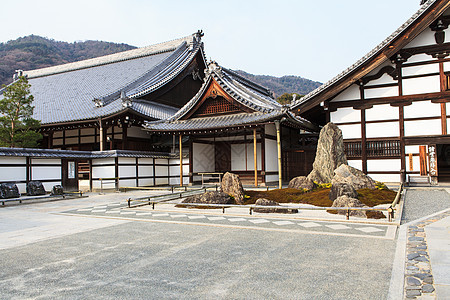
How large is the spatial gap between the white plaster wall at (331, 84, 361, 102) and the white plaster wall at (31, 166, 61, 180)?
53.1 ft

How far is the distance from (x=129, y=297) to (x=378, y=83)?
1785 centimetres

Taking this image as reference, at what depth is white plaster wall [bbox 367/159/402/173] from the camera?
57.0ft

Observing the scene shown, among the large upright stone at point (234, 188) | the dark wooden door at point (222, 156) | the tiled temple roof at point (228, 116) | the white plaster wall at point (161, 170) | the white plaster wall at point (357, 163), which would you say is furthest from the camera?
the dark wooden door at point (222, 156)

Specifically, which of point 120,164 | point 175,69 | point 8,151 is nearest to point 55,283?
point 8,151

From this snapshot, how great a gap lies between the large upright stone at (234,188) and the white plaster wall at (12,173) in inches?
420

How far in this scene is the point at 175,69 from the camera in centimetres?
2855

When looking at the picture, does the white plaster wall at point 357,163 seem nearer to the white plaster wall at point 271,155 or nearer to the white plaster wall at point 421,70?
the white plaster wall at point 271,155

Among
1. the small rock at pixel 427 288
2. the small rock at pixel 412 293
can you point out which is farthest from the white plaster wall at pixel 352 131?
the small rock at pixel 412 293

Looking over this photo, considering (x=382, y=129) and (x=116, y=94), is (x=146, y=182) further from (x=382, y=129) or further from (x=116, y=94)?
(x=382, y=129)

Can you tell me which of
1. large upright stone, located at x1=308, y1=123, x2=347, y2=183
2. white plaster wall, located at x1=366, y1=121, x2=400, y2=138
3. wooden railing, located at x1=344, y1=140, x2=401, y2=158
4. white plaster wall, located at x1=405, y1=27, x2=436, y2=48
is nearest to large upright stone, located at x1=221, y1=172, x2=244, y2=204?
large upright stone, located at x1=308, y1=123, x2=347, y2=183

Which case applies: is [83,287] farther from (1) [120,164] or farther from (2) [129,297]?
(1) [120,164]

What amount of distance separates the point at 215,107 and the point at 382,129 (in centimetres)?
1019

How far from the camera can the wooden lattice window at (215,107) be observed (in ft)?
70.7

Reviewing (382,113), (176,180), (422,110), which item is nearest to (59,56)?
(176,180)
